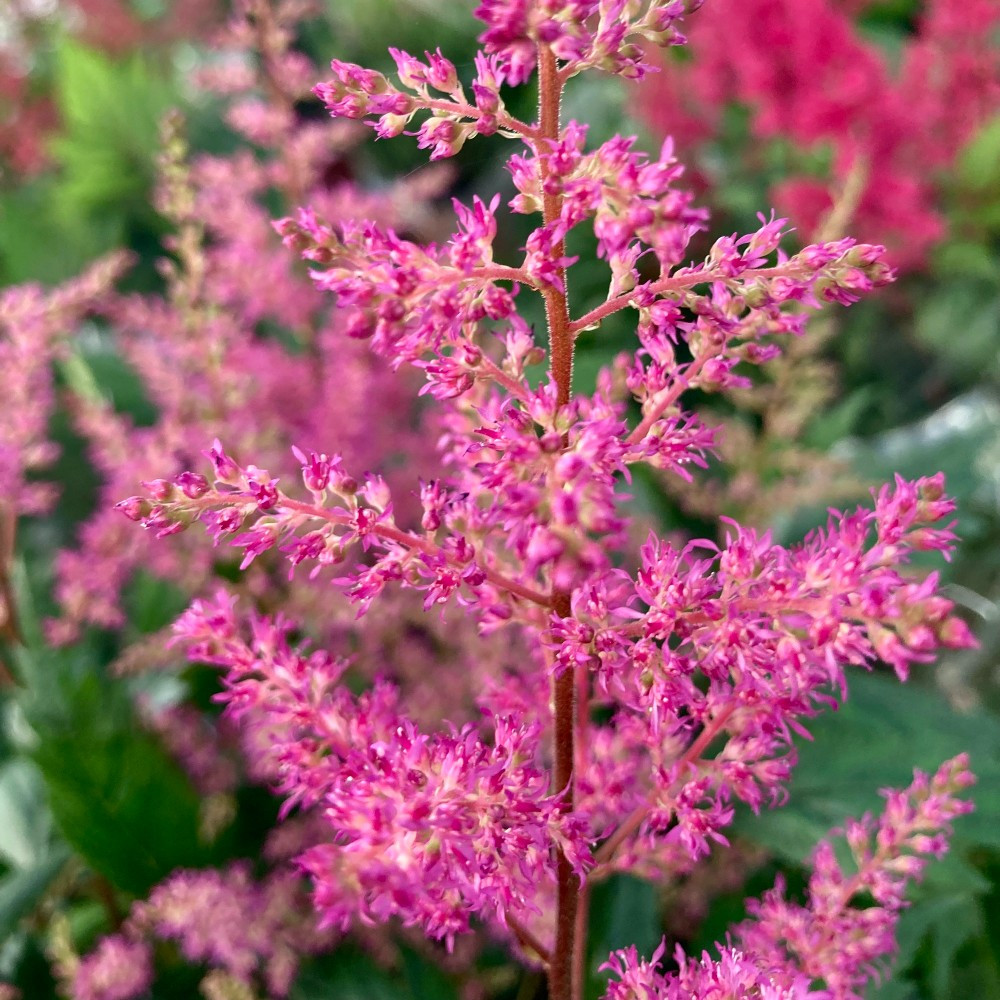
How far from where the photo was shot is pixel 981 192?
1.39 meters

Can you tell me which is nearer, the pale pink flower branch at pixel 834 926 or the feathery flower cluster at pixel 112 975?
the pale pink flower branch at pixel 834 926

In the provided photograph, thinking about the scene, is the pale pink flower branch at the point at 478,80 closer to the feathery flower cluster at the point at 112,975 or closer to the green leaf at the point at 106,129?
the feathery flower cluster at the point at 112,975

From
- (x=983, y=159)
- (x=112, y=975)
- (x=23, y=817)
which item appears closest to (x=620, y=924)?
(x=112, y=975)

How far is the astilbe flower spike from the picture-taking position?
29cm

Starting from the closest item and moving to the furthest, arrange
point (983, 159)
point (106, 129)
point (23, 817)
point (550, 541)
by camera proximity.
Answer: point (550, 541) < point (23, 817) < point (983, 159) < point (106, 129)

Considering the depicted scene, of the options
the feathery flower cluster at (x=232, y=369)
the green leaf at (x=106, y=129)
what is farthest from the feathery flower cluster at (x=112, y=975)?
the green leaf at (x=106, y=129)

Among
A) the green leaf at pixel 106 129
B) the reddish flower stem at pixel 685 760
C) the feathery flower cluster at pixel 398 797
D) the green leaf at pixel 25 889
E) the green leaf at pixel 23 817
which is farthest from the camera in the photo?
the green leaf at pixel 106 129

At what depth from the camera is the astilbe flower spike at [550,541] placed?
289mm

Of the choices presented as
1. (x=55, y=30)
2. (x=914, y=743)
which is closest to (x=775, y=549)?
(x=914, y=743)

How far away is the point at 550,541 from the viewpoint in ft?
0.86

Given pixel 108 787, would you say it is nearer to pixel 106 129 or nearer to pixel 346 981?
pixel 346 981

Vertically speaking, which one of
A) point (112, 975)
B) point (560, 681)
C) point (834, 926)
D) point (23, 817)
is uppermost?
point (560, 681)

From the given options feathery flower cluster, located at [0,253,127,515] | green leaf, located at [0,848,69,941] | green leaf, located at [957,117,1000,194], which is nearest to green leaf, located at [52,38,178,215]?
feathery flower cluster, located at [0,253,127,515]

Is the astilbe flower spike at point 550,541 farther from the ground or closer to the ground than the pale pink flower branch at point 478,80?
closer to the ground
